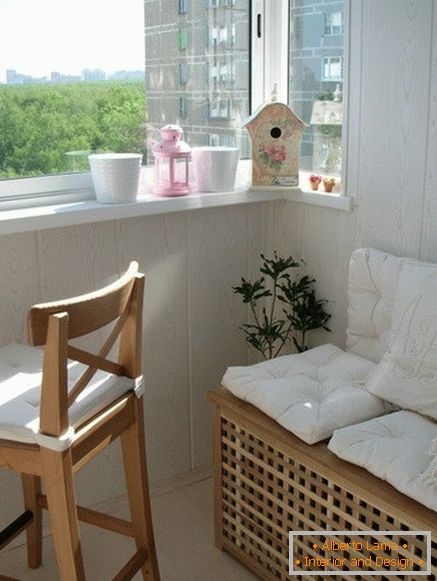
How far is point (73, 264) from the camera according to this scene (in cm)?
236

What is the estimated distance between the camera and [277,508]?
2.12 m

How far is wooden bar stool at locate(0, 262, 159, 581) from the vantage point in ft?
5.43

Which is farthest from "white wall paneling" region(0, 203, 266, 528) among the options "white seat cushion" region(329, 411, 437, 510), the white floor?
"white seat cushion" region(329, 411, 437, 510)

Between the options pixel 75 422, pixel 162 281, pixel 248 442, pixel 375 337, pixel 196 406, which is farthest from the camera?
pixel 196 406

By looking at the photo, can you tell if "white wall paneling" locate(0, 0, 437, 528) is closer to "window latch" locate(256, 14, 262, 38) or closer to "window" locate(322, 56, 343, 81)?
"window" locate(322, 56, 343, 81)

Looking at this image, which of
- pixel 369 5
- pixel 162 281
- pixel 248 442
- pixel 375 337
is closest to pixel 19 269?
pixel 162 281

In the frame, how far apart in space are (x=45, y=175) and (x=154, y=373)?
28.1 inches

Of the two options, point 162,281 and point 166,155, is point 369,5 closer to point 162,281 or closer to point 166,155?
point 166,155

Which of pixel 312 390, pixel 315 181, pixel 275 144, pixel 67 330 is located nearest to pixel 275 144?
pixel 275 144

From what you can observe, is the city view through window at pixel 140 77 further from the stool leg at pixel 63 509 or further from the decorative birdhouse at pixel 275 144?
the stool leg at pixel 63 509

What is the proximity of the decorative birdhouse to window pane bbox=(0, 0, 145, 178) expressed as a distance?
37 centimetres

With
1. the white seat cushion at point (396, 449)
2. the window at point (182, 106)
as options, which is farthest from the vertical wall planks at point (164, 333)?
the white seat cushion at point (396, 449)

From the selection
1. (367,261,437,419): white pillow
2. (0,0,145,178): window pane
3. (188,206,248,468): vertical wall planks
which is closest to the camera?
(367,261,437,419): white pillow

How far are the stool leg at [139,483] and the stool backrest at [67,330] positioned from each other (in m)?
0.19
